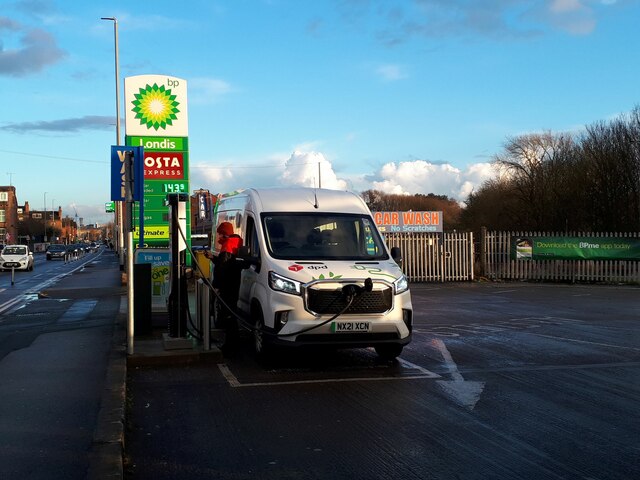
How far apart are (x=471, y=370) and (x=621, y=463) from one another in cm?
352

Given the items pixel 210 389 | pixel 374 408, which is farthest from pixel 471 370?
pixel 210 389

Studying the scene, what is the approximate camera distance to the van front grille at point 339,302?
319 inches

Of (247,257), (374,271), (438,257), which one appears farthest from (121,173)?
(438,257)

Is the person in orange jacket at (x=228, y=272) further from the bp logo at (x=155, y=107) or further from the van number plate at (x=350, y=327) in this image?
the bp logo at (x=155, y=107)

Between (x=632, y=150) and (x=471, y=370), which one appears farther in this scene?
(x=632, y=150)

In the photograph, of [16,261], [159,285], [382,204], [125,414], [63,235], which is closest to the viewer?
[125,414]

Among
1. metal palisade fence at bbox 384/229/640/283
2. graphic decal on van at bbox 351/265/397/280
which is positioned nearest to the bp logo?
graphic decal on van at bbox 351/265/397/280

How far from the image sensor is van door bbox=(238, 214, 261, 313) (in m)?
9.12

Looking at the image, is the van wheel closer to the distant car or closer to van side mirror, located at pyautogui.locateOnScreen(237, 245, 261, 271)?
van side mirror, located at pyautogui.locateOnScreen(237, 245, 261, 271)

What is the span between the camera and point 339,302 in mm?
8133

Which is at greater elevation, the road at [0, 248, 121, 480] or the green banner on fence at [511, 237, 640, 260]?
the green banner on fence at [511, 237, 640, 260]

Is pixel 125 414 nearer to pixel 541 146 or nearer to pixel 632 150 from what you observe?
pixel 632 150

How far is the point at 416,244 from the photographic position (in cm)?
2619

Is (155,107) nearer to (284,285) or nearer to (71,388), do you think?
(284,285)
